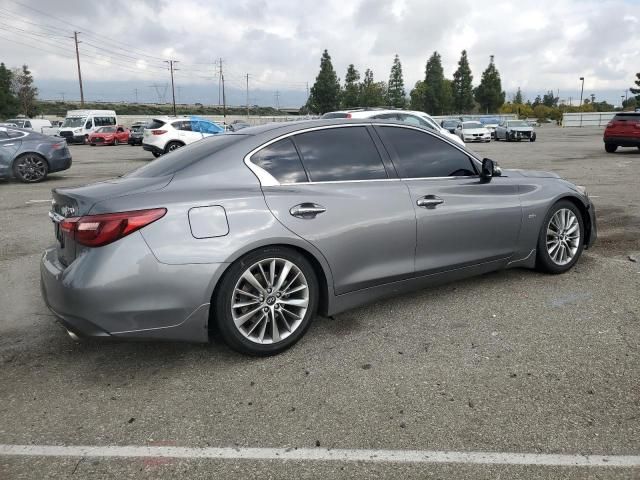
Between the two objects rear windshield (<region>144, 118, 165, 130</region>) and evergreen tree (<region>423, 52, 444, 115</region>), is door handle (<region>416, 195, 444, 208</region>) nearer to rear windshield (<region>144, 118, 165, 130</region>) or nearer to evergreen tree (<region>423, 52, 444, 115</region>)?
rear windshield (<region>144, 118, 165, 130</region>)

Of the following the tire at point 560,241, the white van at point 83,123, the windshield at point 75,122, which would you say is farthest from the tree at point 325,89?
the tire at point 560,241

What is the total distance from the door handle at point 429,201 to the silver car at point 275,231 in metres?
0.01

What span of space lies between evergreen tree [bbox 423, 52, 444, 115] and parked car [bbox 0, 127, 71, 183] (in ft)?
259

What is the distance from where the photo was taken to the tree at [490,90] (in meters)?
85.2

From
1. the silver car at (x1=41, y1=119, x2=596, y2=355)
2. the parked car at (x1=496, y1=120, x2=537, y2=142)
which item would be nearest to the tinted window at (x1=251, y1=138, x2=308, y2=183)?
the silver car at (x1=41, y1=119, x2=596, y2=355)

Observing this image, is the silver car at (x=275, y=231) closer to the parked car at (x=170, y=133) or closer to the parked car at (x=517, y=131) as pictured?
the parked car at (x=170, y=133)

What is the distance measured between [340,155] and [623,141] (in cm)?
1936

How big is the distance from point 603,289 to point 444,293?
1369mm

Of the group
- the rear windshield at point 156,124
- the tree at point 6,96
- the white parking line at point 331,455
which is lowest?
the white parking line at point 331,455

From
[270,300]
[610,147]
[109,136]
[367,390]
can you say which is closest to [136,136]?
[109,136]

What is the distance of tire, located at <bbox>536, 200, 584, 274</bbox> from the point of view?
495 cm

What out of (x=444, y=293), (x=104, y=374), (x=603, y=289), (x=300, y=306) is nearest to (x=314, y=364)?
(x=300, y=306)

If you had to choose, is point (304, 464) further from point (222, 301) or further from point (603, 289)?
point (603, 289)

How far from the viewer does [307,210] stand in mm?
3627
